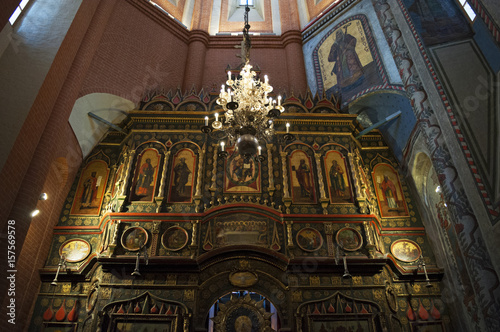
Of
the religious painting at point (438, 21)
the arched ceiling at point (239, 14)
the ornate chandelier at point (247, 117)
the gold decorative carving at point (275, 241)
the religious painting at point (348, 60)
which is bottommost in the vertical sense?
the gold decorative carving at point (275, 241)

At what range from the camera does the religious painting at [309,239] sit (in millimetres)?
8742

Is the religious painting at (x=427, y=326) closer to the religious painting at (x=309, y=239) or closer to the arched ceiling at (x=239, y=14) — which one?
the religious painting at (x=309, y=239)

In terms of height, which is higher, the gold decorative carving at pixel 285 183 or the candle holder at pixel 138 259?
the gold decorative carving at pixel 285 183

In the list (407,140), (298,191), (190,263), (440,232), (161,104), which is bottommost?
(190,263)

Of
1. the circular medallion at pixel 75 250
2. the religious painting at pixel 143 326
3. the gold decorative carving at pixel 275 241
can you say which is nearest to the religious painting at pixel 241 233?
the gold decorative carving at pixel 275 241

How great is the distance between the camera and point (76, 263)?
9.04 metres

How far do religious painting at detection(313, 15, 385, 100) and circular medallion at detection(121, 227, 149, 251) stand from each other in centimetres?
817

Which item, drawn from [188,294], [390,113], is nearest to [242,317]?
[188,294]

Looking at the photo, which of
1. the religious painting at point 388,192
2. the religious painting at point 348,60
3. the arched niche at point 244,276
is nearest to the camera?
the arched niche at point 244,276

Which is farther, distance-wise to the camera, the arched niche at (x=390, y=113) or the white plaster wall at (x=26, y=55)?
the arched niche at (x=390, y=113)

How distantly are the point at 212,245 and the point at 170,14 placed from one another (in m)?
11.7

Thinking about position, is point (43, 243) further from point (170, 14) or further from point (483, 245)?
point (170, 14)

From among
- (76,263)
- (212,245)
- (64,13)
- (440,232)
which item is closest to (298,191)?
(212,245)

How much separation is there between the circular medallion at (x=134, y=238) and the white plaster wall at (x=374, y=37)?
8.56 meters
